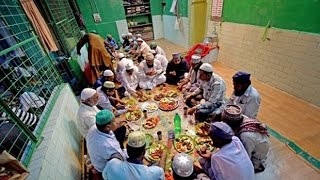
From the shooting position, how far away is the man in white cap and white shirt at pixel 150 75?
4312 mm

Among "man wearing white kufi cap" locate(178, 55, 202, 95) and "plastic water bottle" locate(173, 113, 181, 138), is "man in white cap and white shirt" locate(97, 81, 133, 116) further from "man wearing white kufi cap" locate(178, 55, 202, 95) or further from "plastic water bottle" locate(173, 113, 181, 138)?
"man wearing white kufi cap" locate(178, 55, 202, 95)

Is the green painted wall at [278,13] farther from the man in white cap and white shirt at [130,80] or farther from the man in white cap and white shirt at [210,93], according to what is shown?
the man in white cap and white shirt at [130,80]

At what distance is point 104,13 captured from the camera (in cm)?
875

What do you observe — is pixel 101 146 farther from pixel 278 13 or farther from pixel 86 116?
pixel 278 13

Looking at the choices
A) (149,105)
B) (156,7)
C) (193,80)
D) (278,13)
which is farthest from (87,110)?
(156,7)

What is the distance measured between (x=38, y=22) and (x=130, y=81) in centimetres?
249

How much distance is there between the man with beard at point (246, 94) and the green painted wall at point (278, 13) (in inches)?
87.6

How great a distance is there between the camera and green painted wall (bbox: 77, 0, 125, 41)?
8312 millimetres

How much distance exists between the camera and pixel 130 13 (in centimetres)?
944

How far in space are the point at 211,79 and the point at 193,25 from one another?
4.58 m

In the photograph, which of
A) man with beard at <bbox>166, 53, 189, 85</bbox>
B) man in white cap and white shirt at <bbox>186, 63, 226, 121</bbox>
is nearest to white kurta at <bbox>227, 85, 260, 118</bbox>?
man in white cap and white shirt at <bbox>186, 63, 226, 121</bbox>

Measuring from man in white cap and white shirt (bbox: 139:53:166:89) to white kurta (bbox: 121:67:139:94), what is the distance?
0.43ft

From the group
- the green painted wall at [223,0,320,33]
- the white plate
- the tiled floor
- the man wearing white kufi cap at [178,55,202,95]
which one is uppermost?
the green painted wall at [223,0,320,33]

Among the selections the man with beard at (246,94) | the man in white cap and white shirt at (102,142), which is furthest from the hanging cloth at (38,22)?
the man with beard at (246,94)
